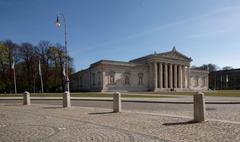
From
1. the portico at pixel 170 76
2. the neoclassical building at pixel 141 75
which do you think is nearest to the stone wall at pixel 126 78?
the neoclassical building at pixel 141 75

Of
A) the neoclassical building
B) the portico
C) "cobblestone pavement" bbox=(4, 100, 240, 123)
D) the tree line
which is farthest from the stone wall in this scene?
"cobblestone pavement" bbox=(4, 100, 240, 123)

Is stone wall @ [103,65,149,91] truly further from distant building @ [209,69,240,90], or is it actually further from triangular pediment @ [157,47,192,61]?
distant building @ [209,69,240,90]

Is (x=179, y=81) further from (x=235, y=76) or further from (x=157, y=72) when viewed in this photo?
(x=235, y=76)

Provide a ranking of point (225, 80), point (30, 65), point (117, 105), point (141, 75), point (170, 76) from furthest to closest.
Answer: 1. point (225, 80)
2. point (170, 76)
3. point (141, 75)
4. point (30, 65)
5. point (117, 105)

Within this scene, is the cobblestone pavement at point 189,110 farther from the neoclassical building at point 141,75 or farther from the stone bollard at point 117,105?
the neoclassical building at point 141,75

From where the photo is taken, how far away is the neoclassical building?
266 feet

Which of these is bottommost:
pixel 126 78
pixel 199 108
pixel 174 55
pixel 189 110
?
pixel 189 110

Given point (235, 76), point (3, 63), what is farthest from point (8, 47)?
point (235, 76)

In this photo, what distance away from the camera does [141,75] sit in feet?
299

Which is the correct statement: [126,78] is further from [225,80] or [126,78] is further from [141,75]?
[225,80]

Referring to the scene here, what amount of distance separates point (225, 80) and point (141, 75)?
231ft

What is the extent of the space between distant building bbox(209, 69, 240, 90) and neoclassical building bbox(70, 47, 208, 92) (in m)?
38.9

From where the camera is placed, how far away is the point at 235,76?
139 meters

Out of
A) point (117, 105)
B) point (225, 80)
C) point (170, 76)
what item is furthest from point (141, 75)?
point (117, 105)
